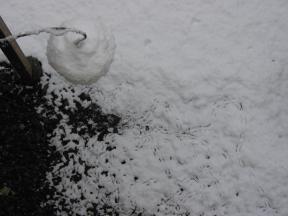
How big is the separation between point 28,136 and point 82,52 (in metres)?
1.33

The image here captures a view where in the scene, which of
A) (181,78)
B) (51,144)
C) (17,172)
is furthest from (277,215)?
(17,172)

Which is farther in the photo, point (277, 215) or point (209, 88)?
point (209, 88)

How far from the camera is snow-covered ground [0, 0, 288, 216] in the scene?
3.19 m

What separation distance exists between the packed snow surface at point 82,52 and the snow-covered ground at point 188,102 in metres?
0.74

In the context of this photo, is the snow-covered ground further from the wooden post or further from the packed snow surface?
the packed snow surface

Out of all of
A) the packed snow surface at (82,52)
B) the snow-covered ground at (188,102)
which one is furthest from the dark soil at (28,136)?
the packed snow surface at (82,52)

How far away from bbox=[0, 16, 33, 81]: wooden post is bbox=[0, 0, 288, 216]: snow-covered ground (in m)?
0.35

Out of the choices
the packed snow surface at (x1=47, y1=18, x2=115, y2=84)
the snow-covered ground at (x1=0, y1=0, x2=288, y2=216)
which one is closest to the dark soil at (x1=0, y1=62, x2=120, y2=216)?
the snow-covered ground at (x1=0, y1=0, x2=288, y2=216)

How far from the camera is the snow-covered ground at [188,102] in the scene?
3.19 meters

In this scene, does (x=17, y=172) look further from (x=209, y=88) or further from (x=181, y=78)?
(x=209, y=88)

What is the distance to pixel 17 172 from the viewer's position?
3092 millimetres

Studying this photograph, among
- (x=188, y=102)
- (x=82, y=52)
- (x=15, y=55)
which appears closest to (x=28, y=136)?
(x=15, y=55)

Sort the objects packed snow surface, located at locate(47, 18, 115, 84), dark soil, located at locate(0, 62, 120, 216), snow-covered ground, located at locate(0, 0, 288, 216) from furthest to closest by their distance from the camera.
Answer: snow-covered ground, located at locate(0, 0, 288, 216) < dark soil, located at locate(0, 62, 120, 216) < packed snow surface, located at locate(47, 18, 115, 84)

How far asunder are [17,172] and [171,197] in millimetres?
1703
